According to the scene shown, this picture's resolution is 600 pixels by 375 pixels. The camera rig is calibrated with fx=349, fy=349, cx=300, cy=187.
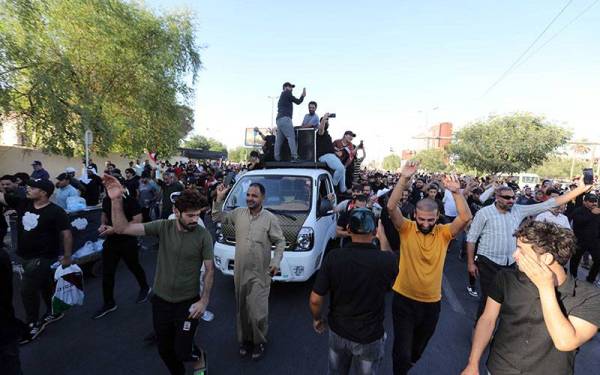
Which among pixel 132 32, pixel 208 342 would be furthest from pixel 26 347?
pixel 132 32

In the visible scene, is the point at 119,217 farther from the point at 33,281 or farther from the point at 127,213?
the point at 33,281

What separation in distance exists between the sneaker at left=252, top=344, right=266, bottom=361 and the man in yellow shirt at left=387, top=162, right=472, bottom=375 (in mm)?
1411

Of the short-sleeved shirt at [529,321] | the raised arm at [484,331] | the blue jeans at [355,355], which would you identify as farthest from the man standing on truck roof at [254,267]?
the short-sleeved shirt at [529,321]

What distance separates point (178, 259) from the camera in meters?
3.00

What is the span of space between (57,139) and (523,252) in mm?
17416

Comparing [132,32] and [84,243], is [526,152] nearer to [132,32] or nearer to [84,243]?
[132,32]

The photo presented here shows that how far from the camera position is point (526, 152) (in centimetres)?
2736

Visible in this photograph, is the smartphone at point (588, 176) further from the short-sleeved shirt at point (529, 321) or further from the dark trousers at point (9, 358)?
the dark trousers at point (9, 358)

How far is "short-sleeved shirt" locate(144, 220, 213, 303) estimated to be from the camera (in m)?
2.97

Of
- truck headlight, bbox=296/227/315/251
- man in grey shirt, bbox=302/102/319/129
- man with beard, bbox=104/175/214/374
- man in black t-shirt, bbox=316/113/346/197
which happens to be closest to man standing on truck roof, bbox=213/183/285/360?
man with beard, bbox=104/175/214/374

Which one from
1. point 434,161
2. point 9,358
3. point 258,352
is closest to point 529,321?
point 258,352

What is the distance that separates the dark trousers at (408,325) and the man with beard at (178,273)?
5.48 ft

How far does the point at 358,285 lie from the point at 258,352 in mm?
1898

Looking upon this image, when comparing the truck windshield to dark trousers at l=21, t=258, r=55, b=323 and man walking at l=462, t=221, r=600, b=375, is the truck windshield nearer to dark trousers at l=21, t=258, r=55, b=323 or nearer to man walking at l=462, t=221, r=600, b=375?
dark trousers at l=21, t=258, r=55, b=323
